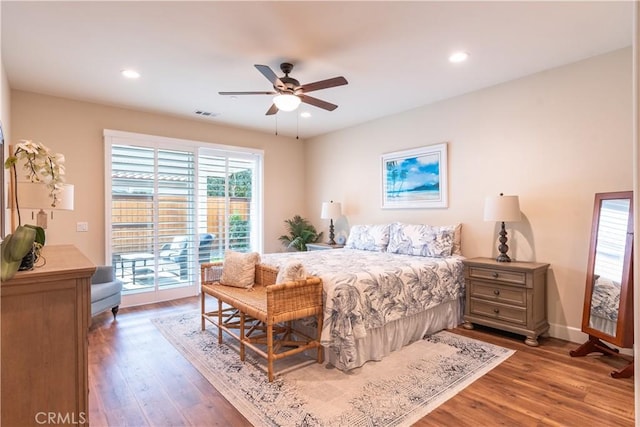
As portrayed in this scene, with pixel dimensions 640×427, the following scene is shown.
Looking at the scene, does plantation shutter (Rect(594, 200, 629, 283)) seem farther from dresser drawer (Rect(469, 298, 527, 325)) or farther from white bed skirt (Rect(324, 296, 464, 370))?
white bed skirt (Rect(324, 296, 464, 370))

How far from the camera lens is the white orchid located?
1529 millimetres

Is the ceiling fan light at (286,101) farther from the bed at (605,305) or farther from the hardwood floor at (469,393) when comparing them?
the bed at (605,305)

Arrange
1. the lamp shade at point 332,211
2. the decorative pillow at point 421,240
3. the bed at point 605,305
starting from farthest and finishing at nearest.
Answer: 1. the lamp shade at point 332,211
2. the decorative pillow at point 421,240
3. the bed at point 605,305

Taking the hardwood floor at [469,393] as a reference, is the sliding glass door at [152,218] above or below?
above

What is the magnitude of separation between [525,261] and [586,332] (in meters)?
0.82

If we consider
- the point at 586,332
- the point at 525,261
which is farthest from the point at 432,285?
the point at 586,332

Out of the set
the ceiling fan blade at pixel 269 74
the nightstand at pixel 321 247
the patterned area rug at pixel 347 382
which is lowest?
the patterned area rug at pixel 347 382

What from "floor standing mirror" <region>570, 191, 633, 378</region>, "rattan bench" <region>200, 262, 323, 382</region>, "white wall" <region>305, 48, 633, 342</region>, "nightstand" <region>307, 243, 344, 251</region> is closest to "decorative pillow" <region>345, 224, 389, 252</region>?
"nightstand" <region>307, 243, 344, 251</region>

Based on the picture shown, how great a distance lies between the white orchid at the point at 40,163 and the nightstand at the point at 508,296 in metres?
3.60

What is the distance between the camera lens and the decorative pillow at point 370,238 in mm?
4539

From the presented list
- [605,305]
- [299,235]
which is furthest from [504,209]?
[299,235]

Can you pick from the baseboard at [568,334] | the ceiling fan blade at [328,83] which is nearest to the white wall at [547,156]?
the baseboard at [568,334]

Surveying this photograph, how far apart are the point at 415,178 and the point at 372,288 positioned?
2.27 metres

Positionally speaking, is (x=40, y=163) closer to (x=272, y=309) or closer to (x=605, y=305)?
(x=272, y=309)
